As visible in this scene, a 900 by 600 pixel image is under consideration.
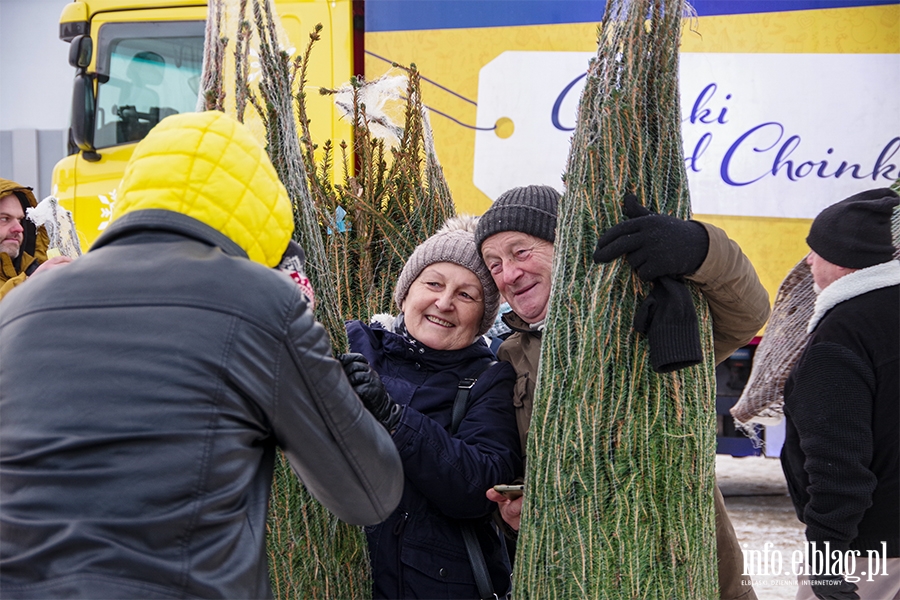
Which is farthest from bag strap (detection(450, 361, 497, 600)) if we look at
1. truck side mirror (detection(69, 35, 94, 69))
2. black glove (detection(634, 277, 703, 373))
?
truck side mirror (detection(69, 35, 94, 69))

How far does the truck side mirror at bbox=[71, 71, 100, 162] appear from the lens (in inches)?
215

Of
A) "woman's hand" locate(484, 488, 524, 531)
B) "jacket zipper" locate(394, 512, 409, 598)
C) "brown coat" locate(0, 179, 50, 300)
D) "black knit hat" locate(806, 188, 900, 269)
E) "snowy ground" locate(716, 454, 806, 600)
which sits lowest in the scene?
"snowy ground" locate(716, 454, 806, 600)

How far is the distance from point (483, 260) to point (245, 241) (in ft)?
3.63

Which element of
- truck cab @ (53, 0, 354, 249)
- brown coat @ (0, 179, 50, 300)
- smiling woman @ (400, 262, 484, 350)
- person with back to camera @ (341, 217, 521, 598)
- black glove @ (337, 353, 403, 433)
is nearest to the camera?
black glove @ (337, 353, 403, 433)

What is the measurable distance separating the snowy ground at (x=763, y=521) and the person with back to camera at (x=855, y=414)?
1136 millimetres

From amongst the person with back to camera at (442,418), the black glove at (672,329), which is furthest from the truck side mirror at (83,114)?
the black glove at (672,329)

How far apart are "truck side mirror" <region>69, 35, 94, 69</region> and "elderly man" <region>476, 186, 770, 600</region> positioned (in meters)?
4.35

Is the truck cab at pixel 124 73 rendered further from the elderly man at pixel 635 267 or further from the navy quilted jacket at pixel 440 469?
the navy quilted jacket at pixel 440 469

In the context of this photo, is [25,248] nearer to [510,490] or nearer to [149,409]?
[510,490]

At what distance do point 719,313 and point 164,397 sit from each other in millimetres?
1241

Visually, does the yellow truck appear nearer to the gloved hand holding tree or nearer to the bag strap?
the bag strap

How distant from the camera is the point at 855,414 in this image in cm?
222

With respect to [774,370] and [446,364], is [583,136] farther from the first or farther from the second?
[774,370]

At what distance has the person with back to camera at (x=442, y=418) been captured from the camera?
184cm
